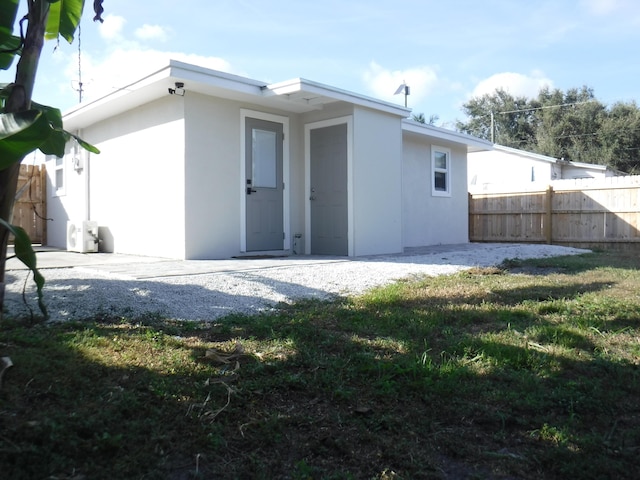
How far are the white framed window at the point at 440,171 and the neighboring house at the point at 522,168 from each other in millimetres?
10280

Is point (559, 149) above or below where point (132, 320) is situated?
above

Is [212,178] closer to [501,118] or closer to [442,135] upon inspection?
[442,135]

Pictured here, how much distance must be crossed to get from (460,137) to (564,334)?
1045 centimetres

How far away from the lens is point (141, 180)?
30.6 ft

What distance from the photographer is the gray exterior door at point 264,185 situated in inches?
358

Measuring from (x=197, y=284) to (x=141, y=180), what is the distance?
4.56 m

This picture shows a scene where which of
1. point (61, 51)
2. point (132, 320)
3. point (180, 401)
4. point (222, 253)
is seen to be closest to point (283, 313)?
point (132, 320)

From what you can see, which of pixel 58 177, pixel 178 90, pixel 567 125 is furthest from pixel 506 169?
pixel 178 90

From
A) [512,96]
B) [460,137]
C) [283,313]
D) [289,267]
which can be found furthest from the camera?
[512,96]

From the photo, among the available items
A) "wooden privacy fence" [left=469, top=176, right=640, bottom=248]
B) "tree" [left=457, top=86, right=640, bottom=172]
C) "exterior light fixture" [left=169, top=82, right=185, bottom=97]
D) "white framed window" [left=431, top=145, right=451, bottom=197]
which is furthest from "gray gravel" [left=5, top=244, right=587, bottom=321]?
"tree" [left=457, top=86, right=640, bottom=172]

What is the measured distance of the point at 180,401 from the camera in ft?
8.27

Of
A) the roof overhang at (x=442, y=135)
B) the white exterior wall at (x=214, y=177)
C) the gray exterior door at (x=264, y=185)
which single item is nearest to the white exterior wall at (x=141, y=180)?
the white exterior wall at (x=214, y=177)

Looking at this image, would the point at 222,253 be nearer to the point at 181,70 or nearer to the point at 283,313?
the point at 181,70

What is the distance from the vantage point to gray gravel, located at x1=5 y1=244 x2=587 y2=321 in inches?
172
